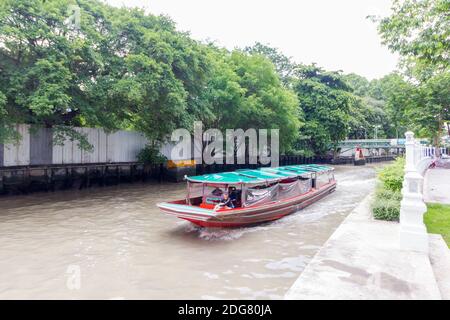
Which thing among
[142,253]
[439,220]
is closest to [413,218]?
[439,220]

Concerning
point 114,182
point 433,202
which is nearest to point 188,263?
point 433,202

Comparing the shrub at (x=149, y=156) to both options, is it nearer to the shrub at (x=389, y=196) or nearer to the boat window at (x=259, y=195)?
the boat window at (x=259, y=195)

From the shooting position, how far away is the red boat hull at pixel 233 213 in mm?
10117

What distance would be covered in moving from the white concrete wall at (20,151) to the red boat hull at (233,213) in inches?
457

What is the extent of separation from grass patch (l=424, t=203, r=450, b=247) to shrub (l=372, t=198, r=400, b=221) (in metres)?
0.77

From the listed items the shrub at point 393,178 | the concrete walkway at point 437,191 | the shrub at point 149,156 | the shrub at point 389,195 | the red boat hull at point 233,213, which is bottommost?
the red boat hull at point 233,213

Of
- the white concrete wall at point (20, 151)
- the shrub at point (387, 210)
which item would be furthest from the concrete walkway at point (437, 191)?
the white concrete wall at point (20, 151)

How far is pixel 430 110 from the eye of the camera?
24406mm

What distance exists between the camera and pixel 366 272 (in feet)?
17.7

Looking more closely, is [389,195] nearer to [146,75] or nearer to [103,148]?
[146,75]

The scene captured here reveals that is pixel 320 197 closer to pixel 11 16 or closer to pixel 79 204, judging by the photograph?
pixel 79 204

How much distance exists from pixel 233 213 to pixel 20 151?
14104mm

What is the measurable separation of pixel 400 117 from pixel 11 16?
1118 inches

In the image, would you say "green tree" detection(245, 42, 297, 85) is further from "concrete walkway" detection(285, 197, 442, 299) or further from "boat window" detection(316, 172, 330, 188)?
"concrete walkway" detection(285, 197, 442, 299)
